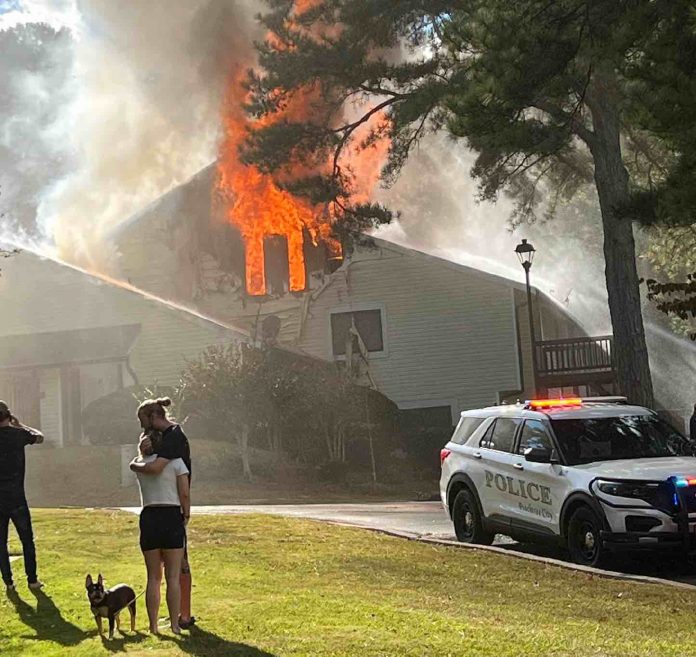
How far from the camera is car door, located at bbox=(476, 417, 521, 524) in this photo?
42.4ft

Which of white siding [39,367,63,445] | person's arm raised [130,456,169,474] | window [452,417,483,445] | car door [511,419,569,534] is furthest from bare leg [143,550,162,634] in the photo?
white siding [39,367,63,445]

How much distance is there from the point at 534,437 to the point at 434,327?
22446 millimetres

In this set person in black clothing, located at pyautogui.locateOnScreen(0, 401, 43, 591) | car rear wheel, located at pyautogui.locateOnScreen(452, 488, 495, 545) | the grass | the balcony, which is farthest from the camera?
the balcony

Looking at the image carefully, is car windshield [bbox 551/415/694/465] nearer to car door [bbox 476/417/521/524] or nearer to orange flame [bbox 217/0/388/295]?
car door [bbox 476/417/521/524]

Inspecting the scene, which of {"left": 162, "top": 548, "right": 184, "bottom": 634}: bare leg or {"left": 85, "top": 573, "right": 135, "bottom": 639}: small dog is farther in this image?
{"left": 162, "top": 548, "right": 184, "bottom": 634}: bare leg

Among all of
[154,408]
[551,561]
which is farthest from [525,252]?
[154,408]

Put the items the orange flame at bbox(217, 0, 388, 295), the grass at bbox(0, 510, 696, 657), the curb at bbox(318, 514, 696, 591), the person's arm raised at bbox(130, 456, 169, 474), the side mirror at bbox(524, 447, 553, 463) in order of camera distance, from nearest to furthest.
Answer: the grass at bbox(0, 510, 696, 657), the person's arm raised at bbox(130, 456, 169, 474), the curb at bbox(318, 514, 696, 591), the side mirror at bbox(524, 447, 553, 463), the orange flame at bbox(217, 0, 388, 295)

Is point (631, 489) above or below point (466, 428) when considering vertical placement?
below

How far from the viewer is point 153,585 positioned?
8.19 metres

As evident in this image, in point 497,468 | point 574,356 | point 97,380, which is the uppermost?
point 97,380

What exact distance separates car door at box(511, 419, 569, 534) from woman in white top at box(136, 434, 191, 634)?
498cm

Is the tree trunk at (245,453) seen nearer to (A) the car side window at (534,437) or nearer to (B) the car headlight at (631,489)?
(A) the car side window at (534,437)

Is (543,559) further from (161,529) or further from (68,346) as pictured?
(68,346)

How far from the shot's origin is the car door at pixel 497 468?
1294 centimetres
